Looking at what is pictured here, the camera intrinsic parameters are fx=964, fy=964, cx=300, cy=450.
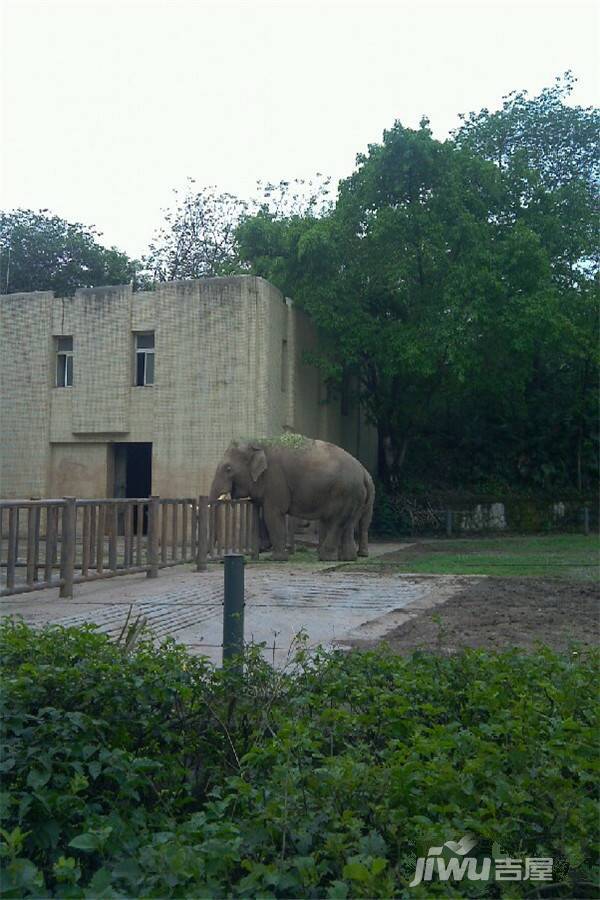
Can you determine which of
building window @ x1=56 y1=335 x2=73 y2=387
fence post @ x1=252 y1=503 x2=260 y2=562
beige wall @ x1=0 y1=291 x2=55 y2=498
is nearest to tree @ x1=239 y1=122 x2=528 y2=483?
building window @ x1=56 y1=335 x2=73 y2=387

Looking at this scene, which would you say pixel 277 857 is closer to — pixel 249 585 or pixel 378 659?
pixel 378 659

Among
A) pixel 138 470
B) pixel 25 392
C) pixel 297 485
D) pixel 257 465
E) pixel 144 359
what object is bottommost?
pixel 297 485

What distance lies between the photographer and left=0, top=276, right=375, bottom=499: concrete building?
80.9 ft

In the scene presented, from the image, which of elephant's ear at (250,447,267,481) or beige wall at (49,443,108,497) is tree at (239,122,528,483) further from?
elephant's ear at (250,447,267,481)

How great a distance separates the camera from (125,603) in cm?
1027

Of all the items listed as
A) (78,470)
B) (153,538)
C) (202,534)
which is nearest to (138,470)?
(78,470)

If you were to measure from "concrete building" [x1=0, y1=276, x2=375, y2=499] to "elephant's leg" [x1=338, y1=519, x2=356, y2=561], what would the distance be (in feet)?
21.3

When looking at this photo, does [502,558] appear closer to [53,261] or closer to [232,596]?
[232,596]

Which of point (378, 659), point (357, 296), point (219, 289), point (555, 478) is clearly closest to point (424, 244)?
point (357, 296)

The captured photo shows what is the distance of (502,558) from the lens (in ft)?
61.6

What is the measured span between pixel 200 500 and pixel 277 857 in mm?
12412

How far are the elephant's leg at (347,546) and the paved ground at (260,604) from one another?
343 cm

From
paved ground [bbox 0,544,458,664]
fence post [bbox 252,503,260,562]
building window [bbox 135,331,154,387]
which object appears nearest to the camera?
paved ground [bbox 0,544,458,664]

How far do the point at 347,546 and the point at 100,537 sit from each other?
7229 mm
